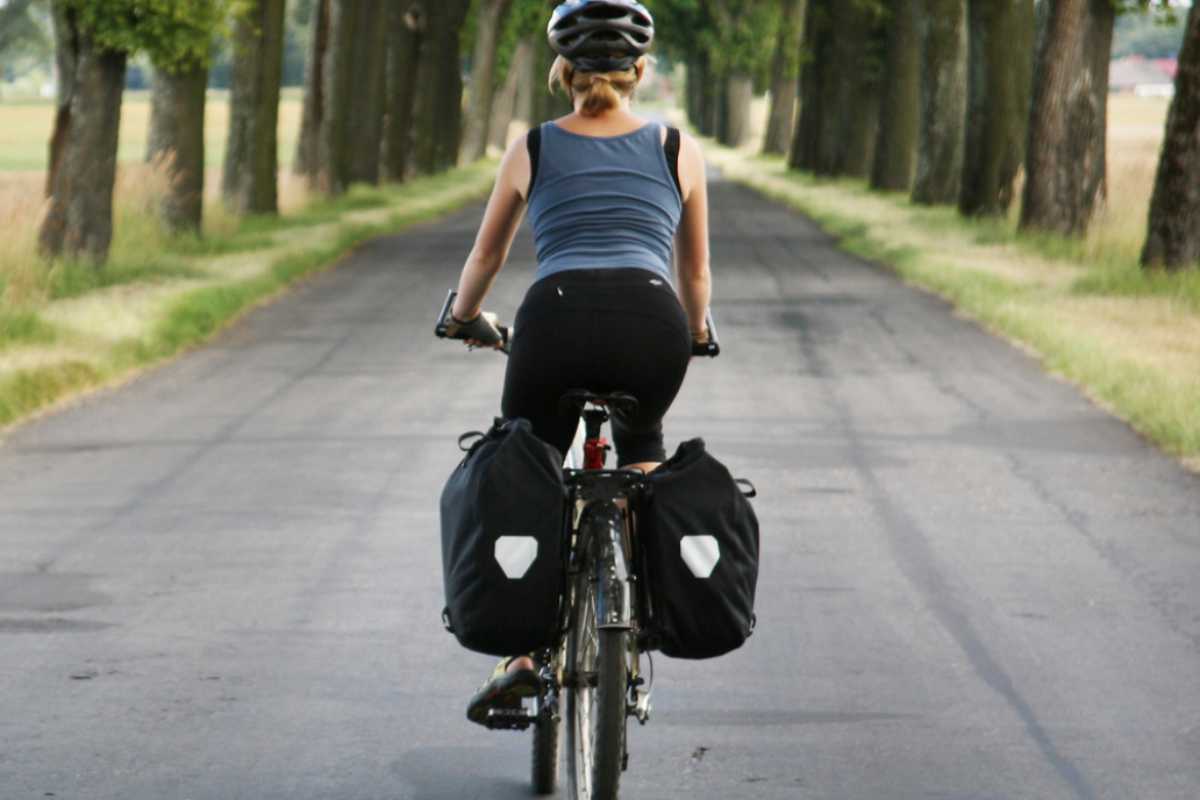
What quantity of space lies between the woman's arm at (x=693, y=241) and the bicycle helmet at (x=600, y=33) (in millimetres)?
264

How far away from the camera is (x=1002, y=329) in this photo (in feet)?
61.3

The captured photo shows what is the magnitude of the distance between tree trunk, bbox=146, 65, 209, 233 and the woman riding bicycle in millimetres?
20456

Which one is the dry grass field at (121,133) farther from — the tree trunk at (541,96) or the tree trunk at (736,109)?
the tree trunk at (736,109)

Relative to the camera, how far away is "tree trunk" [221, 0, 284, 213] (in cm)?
2992

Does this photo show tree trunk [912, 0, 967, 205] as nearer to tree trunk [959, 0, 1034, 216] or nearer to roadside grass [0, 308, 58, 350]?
tree trunk [959, 0, 1034, 216]

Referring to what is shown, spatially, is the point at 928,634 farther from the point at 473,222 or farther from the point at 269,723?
the point at 473,222

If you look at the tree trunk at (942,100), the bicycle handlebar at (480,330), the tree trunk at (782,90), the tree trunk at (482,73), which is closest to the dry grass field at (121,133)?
the tree trunk at (482,73)

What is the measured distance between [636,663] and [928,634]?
9.15 feet

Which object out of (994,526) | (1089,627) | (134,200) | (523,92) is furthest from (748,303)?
(523,92)

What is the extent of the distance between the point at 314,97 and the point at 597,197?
33.4m

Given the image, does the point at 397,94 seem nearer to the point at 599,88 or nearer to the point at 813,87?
the point at 813,87

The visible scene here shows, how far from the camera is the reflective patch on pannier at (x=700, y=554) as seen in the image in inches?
201

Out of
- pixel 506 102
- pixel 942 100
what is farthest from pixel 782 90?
Answer: pixel 942 100

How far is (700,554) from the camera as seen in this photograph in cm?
511
